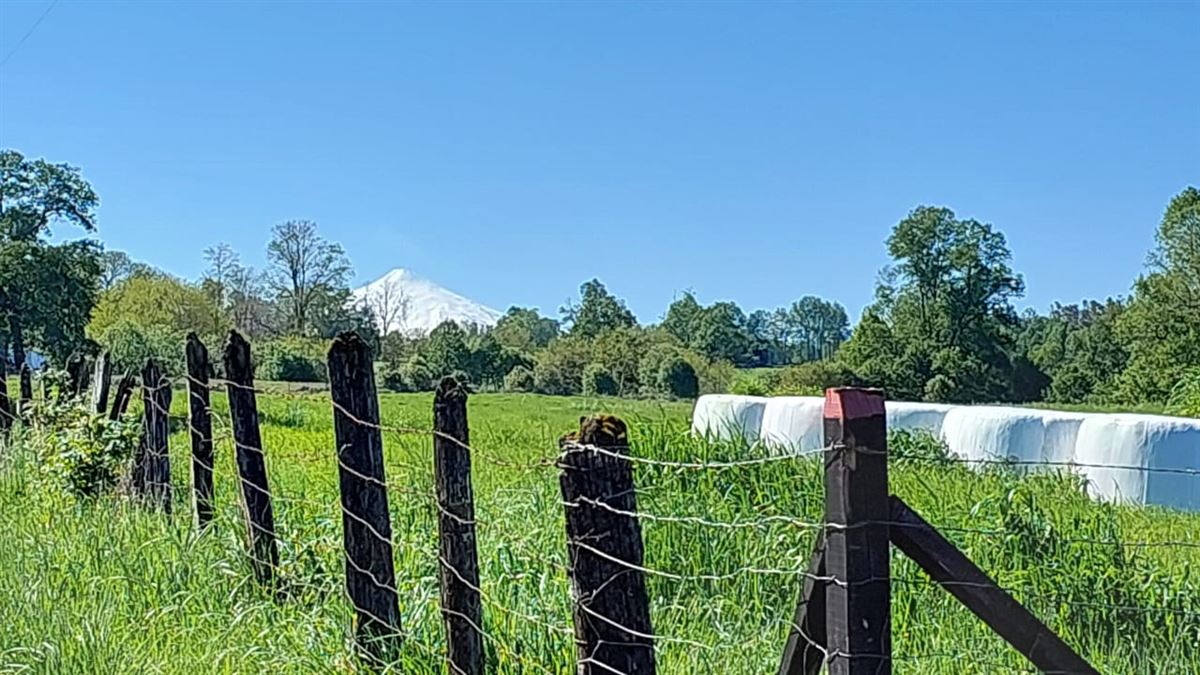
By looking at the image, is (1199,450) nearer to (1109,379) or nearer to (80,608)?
(80,608)

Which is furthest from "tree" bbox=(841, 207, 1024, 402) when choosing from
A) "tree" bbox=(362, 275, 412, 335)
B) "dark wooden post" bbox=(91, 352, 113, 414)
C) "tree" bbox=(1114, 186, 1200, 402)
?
"dark wooden post" bbox=(91, 352, 113, 414)

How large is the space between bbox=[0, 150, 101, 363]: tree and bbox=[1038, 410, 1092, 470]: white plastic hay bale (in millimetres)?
26900

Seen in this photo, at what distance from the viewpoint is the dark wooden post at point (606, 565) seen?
2223mm

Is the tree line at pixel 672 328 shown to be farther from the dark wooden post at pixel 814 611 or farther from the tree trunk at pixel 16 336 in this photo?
the dark wooden post at pixel 814 611

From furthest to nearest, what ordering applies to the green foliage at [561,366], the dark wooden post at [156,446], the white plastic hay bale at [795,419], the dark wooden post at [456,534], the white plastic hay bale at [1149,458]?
the green foliage at [561,366] → the white plastic hay bale at [795,419] → the white plastic hay bale at [1149,458] → the dark wooden post at [156,446] → the dark wooden post at [456,534]

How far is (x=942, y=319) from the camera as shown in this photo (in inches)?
2009

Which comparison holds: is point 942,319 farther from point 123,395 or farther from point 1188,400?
point 123,395

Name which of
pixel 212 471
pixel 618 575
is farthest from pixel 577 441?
pixel 212 471

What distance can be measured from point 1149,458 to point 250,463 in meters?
8.31

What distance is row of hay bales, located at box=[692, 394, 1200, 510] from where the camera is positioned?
30.3 ft

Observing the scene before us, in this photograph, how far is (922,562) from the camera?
1.97 metres

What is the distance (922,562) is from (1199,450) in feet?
29.2

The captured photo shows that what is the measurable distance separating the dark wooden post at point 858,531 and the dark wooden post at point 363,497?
196 centimetres

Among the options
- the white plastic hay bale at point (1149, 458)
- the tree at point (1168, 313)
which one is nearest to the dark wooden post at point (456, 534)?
the white plastic hay bale at point (1149, 458)
